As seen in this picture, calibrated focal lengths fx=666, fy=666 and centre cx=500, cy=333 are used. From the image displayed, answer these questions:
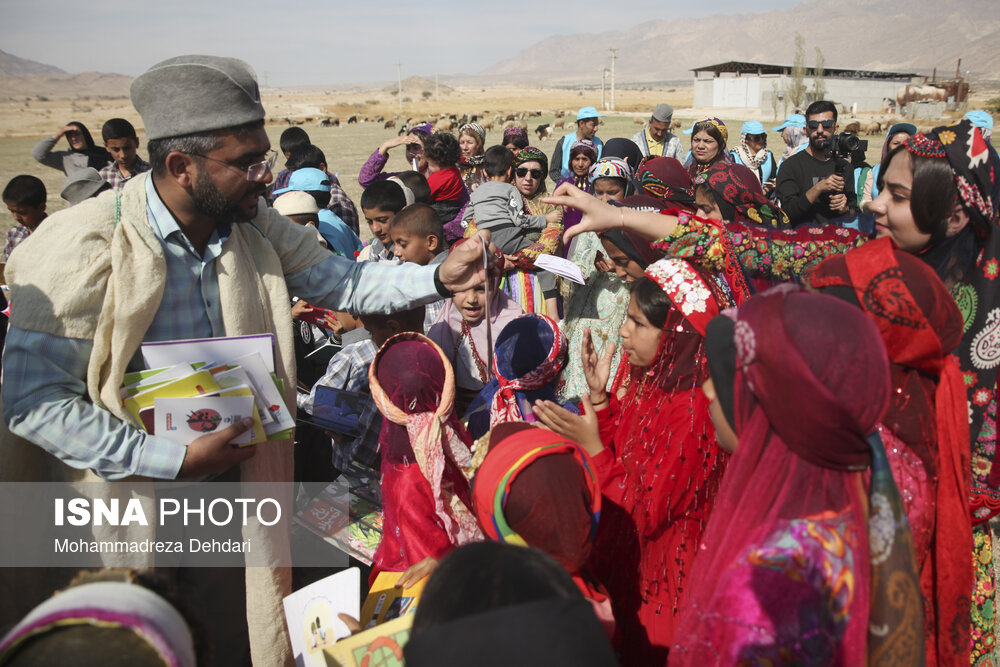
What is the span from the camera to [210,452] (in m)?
2.04

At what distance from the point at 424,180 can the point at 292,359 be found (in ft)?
12.9

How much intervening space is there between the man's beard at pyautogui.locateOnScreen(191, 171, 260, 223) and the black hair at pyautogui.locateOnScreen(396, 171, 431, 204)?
3761 mm

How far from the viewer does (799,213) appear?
6043mm

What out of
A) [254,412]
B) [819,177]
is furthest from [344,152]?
[254,412]

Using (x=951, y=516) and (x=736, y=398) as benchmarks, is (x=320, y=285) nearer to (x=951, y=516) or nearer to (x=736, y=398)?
(x=736, y=398)

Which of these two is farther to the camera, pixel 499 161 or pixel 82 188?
pixel 499 161

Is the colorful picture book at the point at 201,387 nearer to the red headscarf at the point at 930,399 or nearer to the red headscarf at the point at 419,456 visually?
the red headscarf at the point at 419,456

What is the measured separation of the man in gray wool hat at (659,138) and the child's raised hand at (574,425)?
6.22 metres

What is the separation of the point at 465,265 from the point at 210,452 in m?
1.07

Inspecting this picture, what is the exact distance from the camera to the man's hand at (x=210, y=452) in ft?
6.67

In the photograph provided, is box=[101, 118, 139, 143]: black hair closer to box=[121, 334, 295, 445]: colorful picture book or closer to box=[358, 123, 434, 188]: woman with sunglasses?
box=[358, 123, 434, 188]: woman with sunglasses

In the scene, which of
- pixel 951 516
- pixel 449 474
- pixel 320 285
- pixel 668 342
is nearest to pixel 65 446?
pixel 320 285

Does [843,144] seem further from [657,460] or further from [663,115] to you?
[657,460]

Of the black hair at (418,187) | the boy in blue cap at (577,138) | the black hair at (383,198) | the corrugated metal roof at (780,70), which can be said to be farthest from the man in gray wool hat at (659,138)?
the corrugated metal roof at (780,70)
